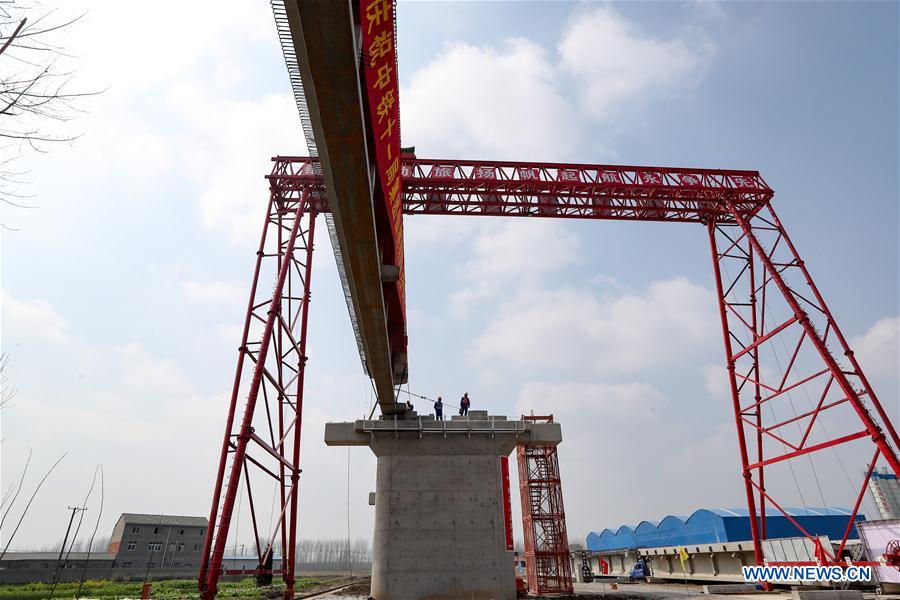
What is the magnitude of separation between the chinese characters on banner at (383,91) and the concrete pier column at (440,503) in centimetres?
1060

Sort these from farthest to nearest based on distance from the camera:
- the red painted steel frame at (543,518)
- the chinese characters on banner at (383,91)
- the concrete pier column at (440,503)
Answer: the red painted steel frame at (543,518) < the concrete pier column at (440,503) < the chinese characters on banner at (383,91)

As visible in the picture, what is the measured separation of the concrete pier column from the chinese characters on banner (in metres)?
10.6

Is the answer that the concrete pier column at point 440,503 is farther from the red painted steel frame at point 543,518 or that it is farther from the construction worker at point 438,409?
the red painted steel frame at point 543,518

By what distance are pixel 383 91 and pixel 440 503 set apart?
1520 centimetres

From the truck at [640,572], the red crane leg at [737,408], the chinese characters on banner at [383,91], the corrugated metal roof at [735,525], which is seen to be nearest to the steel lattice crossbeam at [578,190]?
the red crane leg at [737,408]

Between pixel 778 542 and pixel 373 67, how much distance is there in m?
26.7

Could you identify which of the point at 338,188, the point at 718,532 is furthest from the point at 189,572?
the point at 338,188

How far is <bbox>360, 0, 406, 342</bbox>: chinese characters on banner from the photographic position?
25.0ft

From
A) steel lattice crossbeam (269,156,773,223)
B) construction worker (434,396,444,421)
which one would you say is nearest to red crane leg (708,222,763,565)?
steel lattice crossbeam (269,156,773,223)

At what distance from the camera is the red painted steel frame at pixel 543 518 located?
3016 centimetres

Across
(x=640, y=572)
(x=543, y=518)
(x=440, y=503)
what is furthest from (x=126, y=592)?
(x=640, y=572)

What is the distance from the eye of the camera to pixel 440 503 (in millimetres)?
18562

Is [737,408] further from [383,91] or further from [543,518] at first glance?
[383,91]

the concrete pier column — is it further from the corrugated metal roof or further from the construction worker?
the corrugated metal roof
